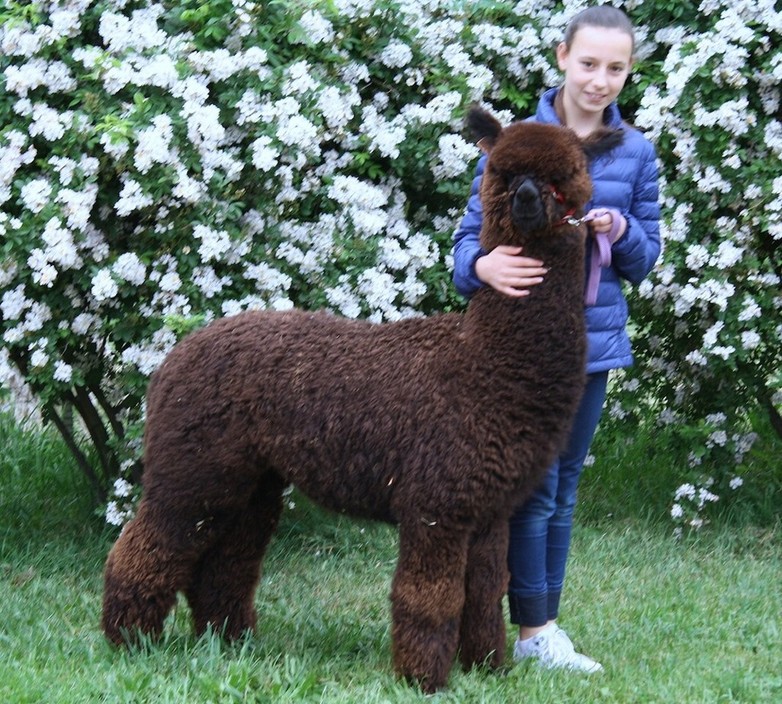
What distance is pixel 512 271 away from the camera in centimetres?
366

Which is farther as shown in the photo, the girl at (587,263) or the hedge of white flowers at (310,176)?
the hedge of white flowers at (310,176)

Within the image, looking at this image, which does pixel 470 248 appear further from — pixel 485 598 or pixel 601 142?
pixel 485 598

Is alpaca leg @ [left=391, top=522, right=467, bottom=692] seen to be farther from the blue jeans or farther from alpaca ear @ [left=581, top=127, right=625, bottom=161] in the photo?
alpaca ear @ [left=581, top=127, right=625, bottom=161]

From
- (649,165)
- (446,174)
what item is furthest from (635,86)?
(649,165)

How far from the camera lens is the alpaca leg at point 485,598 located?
3879mm

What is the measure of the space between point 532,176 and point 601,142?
29 centimetres

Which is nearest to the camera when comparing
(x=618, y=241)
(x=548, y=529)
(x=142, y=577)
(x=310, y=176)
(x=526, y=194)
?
(x=526, y=194)

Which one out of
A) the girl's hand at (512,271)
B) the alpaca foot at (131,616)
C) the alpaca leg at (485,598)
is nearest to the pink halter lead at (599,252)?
the girl's hand at (512,271)

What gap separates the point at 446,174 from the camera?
17.5ft

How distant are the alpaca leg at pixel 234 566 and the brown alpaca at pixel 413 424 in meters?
0.11

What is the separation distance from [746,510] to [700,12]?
99.9 inches

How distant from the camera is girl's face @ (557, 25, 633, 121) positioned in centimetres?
390

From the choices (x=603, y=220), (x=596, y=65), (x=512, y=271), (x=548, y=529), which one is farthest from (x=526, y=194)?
(x=548, y=529)

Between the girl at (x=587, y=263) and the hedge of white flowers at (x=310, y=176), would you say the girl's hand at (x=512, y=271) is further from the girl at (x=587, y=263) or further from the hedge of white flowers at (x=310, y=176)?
the hedge of white flowers at (x=310, y=176)
